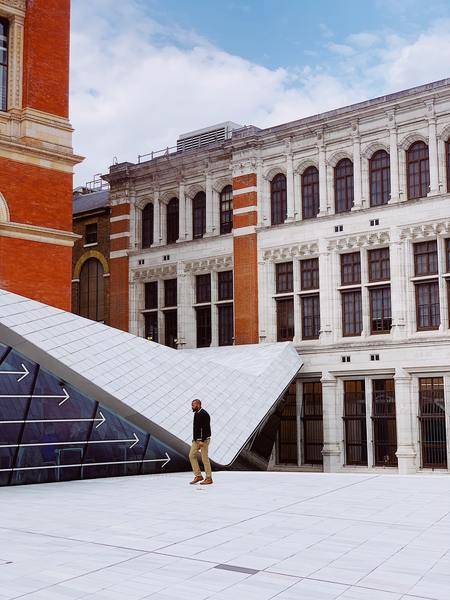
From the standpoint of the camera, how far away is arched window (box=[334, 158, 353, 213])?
29.8 metres

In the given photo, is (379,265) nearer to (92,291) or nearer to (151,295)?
(151,295)

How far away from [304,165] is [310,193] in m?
1.18

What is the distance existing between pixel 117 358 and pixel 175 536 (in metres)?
9.23

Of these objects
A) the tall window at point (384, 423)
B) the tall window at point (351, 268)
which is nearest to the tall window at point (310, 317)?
the tall window at point (351, 268)

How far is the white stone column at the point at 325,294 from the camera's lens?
29.4 m

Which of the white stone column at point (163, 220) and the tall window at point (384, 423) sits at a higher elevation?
the white stone column at point (163, 220)

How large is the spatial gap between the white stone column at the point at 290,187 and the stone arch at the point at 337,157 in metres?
1.71

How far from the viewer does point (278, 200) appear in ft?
104

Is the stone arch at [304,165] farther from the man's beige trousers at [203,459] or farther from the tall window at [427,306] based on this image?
the man's beige trousers at [203,459]

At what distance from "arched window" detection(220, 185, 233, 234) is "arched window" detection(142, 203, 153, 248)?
4199 mm

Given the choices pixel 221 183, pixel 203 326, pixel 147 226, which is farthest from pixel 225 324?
pixel 147 226

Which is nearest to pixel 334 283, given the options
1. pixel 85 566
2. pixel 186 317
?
pixel 186 317

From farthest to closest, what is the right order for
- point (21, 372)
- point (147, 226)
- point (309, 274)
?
point (147, 226) < point (309, 274) < point (21, 372)

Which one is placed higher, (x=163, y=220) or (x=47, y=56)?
(x=47, y=56)
